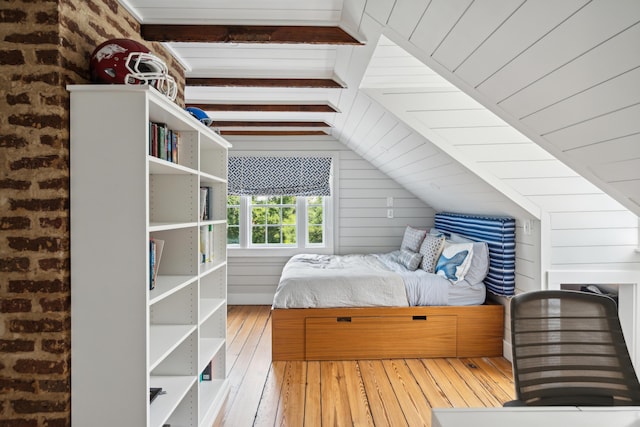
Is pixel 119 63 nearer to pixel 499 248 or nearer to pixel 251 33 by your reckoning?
pixel 251 33

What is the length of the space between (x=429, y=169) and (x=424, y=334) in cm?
145

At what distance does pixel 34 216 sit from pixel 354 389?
2247 millimetres

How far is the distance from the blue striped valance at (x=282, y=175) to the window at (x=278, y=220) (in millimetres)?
170

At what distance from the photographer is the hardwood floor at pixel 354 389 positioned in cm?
249

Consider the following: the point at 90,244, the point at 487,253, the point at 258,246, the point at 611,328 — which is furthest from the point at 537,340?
the point at 258,246

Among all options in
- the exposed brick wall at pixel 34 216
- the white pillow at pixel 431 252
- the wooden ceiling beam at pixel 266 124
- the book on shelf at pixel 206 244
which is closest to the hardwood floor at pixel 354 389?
the white pillow at pixel 431 252

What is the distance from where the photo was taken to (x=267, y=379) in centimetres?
304

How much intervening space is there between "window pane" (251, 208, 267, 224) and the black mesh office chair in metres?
4.07

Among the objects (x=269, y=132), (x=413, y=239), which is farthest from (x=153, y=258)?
(x=269, y=132)

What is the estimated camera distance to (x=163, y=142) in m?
1.98

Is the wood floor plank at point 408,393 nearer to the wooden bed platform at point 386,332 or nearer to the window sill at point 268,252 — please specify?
the wooden bed platform at point 386,332

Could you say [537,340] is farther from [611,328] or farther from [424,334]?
[424,334]

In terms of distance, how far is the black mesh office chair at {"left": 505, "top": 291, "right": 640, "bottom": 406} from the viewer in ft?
5.04

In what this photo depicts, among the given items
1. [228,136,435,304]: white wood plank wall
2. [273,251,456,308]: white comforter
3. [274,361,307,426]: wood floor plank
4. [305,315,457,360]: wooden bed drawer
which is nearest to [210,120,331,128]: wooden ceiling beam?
[228,136,435,304]: white wood plank wall
